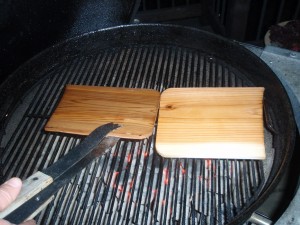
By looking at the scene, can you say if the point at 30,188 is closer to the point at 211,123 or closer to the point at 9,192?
the point at 9,192

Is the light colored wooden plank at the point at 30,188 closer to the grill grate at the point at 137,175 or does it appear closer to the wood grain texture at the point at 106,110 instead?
the grill grate at the point at 137,175

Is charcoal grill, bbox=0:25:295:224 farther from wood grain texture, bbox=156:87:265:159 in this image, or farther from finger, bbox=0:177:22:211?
finger, bbox=0:177:22:211

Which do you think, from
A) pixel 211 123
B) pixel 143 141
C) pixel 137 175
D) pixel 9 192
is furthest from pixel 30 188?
pixel 211 123

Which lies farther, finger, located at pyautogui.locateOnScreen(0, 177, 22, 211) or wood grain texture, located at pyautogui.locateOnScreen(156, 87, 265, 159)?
wood grain texture, located at pyautogui.locateOnScreen(156, 87, 265, 159)

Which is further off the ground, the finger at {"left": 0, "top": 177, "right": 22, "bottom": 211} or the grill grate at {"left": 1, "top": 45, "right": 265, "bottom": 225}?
the finger at {"left": 0, "top": 177, "right": 22, "bottom": 211}

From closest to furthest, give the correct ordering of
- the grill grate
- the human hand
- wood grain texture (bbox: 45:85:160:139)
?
the human hand < the grill grate < wood grain texture (bbox: 45:85:160:139)

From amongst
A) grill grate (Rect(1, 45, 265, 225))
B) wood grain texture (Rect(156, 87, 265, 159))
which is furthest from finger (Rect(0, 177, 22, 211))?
wood grain texture (Rect(156, 87, 265, 159))

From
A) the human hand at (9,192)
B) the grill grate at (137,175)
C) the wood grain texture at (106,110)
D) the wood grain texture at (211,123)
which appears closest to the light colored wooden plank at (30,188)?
the human hand at (9,192)
